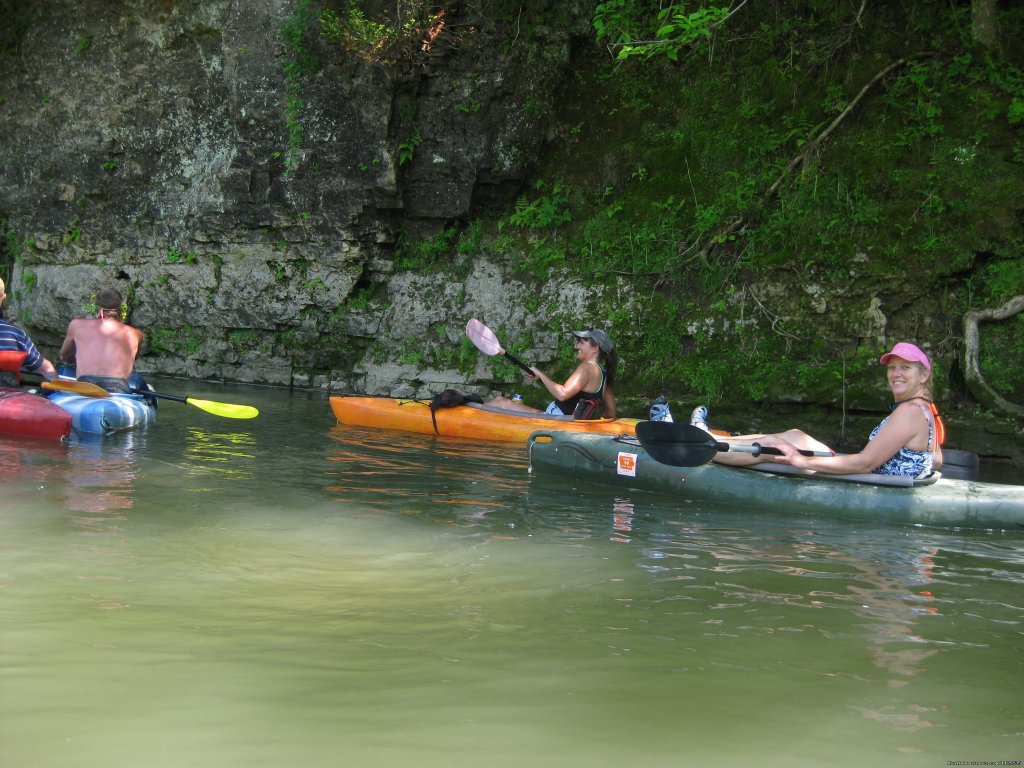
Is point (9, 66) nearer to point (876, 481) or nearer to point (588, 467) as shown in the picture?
point (588, 467)

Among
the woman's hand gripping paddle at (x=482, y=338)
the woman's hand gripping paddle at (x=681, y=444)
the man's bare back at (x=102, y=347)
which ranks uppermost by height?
the woman's hand gripping paddle at (x=482, y=338)

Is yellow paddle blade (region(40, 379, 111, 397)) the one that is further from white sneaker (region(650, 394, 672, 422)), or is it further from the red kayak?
white sneaker (region(650, 394, 672, 422))

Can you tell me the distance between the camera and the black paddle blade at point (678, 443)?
5645 mm

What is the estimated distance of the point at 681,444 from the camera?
5.68 metres

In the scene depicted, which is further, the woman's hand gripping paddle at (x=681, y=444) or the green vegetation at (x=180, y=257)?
the green vegetation at (x=180, y=257)

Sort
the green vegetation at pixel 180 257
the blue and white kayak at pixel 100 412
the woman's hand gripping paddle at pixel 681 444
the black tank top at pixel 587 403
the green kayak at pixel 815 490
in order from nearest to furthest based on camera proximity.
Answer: the green kayak at pixel 815 490 < the woman's hand gripping paddle at pixel 681 444 < the blue and white kayak at pixel 100 412 < the black tank top at pixel 587 403 < the green vegetation at pixel 180 257

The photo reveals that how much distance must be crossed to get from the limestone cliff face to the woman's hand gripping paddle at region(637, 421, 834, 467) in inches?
217

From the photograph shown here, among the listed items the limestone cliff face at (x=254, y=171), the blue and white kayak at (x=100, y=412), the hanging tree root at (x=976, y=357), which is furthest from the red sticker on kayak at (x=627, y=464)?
the limestone cliff face at (x=254, y=171)

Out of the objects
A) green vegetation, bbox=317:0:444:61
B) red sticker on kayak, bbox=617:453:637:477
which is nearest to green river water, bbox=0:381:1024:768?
red sticker on kayak, bbox=617:453:637:477

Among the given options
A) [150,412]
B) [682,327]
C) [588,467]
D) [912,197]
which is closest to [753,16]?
[912,197]

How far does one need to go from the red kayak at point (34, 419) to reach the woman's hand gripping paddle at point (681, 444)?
395 centimetres

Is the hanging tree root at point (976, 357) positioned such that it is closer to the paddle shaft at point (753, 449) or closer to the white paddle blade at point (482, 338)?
the paddle shaft at point (753, 449)

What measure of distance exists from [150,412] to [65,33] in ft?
28.4

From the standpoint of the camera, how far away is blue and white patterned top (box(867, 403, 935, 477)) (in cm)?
517
